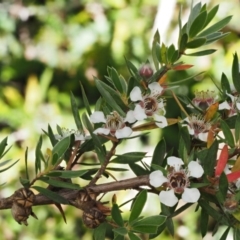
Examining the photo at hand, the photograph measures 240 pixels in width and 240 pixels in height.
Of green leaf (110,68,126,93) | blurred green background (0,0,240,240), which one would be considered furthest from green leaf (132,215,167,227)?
blurred green background (0,0,240,240)

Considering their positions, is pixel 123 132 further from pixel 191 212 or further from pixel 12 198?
pixel 191 212

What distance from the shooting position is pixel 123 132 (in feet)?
1.31

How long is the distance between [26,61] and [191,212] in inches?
29.6

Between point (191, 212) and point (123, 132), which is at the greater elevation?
point (123, 132)

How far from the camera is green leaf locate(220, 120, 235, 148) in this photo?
0.40 meters

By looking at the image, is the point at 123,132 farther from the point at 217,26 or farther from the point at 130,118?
the point at 217,26

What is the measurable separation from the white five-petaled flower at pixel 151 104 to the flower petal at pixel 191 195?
0.06 metres

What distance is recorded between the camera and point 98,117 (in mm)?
411

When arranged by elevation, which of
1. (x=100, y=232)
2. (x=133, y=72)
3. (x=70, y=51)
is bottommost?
(x=70, y=51)

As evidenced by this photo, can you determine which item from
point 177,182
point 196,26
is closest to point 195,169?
point 177,182

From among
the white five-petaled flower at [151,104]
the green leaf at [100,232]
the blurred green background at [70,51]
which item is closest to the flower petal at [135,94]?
the white five-petaled flower at [151,104]

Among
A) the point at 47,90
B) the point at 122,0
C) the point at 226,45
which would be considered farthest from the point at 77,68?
the point at 226,45

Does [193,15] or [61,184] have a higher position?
[193,15]

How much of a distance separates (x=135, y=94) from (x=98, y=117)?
0.03 meters
